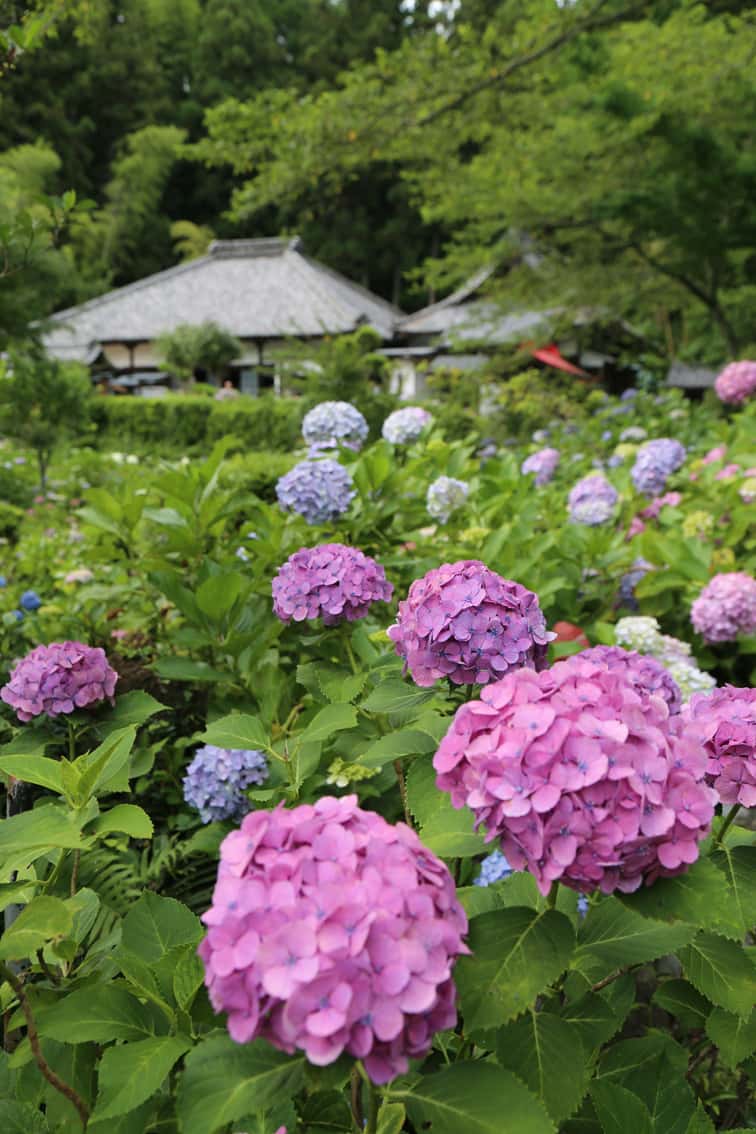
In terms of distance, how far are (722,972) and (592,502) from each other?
242 centimetres

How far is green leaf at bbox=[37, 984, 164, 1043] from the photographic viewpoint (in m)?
0.75

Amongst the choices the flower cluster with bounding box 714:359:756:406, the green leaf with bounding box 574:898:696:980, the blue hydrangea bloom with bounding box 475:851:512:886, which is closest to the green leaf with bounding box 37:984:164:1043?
the green leaf with bounding box 574:898:696:980

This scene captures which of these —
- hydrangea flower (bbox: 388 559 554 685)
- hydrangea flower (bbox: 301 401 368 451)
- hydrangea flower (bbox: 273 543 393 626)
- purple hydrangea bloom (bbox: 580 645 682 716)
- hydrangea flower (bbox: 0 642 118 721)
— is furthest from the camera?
hydrangea flower (bbox: 301 401 368 451)

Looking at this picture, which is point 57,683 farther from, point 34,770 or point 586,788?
point 586,788

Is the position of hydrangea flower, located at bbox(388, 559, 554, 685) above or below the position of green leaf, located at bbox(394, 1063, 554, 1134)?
above

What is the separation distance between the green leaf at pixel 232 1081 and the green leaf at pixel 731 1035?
0.53m

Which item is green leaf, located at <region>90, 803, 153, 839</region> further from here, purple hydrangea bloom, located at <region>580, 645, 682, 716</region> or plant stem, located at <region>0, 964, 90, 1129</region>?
purple hydrangea bloom, located at <region>580, 645, 682, 716</region>

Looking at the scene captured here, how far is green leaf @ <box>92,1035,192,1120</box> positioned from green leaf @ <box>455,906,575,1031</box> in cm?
26

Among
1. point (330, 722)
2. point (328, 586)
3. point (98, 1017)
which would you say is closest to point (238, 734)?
point (330, 722)

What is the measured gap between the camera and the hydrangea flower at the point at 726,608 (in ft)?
7.94

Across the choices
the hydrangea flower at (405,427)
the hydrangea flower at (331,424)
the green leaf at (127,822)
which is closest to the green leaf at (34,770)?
the green leaf at (127,822)

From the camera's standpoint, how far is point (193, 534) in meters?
2.10

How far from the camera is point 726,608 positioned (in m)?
2.43

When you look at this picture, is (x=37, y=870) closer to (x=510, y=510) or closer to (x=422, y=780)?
(x=422, y=780)
